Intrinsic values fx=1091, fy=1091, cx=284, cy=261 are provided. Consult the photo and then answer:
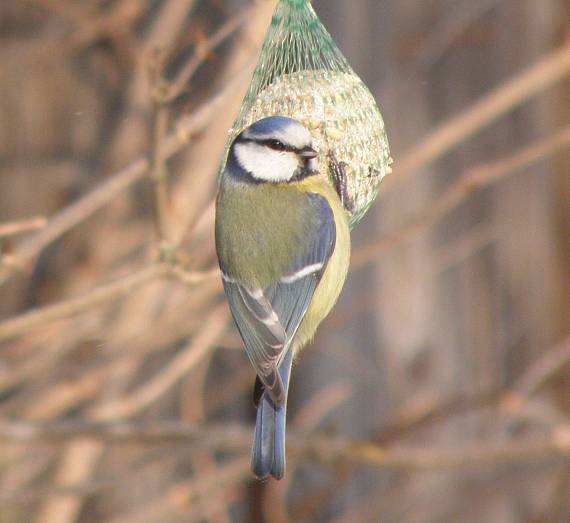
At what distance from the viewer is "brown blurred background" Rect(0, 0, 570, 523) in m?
3.51

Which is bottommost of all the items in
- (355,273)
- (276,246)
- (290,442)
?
(290,442)

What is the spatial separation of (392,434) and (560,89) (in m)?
1.61

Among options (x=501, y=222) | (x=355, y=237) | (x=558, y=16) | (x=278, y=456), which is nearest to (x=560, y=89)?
(x=558, y=16)

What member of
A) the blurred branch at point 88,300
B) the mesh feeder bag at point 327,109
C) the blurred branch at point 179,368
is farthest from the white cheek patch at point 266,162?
the blurred branch at point 179,368

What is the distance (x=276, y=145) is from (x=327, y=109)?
30 centimetres

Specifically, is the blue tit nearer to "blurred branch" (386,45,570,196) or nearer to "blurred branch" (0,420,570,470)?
"blurred branch" (386,45,570,196)

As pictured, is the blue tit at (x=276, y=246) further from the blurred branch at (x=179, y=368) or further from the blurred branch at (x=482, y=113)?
the blurred branch at (x=179, y=368)

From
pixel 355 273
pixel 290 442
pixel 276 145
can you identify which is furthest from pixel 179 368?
pixel 276 145

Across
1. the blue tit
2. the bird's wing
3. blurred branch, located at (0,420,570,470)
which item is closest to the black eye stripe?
the blue tit

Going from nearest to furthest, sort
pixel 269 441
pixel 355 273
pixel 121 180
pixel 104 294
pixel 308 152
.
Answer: pixel 269 441 < pixel 308 152 < pixel 104 294 < pixel 121 180 < pixel 355 273

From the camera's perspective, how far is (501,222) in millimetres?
3924

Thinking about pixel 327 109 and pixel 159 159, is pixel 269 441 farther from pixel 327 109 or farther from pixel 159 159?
pixel 327 109

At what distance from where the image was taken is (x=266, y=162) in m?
2.15

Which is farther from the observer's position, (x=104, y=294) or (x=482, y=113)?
(x=482, y=113)
